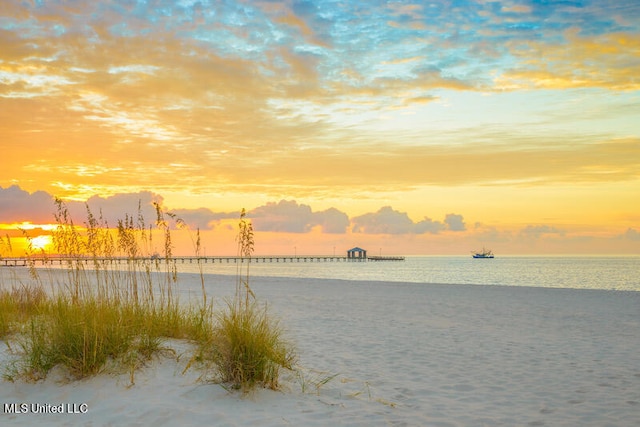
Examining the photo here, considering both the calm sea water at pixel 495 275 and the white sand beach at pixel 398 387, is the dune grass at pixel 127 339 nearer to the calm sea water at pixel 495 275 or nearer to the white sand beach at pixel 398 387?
the white sand beach at pixel 398 387

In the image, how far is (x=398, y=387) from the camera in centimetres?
695

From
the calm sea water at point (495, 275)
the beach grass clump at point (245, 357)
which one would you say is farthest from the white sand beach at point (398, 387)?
the calm sea water at point (495, 275)

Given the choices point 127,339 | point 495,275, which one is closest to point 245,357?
point 127,339

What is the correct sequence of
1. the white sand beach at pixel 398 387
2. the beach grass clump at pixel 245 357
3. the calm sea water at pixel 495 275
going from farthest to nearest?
the calm sea water at pixel 495 275, the beach grass clump at pixel 245 357, the white sand beach at pixel 398 387

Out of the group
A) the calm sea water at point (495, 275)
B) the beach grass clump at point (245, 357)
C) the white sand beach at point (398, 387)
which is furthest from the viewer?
the calm sea water at point (495, 275)

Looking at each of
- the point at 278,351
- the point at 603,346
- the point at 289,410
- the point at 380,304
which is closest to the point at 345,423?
the point at 289,410

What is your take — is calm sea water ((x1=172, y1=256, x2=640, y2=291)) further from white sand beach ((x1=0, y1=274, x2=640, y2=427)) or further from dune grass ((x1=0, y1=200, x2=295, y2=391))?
dune grass ((x1=0, y1=200, x2=295, y2=391))

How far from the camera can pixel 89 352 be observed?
6.29 m

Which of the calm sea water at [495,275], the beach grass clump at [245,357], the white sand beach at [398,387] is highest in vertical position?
the beach grass clump at [245,357]

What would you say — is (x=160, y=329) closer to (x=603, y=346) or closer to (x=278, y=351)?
(x=278, y=351)

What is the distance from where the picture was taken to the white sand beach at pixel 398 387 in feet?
18.2

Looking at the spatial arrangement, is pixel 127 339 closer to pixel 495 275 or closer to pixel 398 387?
pixel 398 387

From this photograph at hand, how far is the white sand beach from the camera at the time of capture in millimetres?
5543

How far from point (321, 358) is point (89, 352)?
3826 mm
